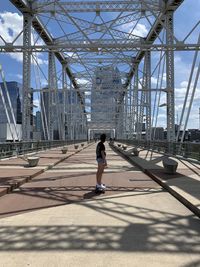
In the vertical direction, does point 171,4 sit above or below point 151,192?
above

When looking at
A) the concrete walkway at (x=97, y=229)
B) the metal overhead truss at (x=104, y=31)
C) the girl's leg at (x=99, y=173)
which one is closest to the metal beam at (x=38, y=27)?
the metal overhead truss at (x=104, y=31)

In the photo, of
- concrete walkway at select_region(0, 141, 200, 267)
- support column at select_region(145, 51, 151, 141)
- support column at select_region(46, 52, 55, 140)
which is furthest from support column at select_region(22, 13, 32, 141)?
concrete walkway at select_region(0, 141, 200, 267)

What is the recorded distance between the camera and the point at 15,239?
656cm

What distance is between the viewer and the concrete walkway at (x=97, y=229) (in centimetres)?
562

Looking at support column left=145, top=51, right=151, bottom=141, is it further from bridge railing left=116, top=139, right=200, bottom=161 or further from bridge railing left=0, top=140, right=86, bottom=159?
bridge railing left=0, top=140, right=86, bottom=159

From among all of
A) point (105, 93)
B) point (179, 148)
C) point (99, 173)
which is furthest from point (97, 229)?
point (105, 93)

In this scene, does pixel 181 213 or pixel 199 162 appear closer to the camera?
pixel 181 213

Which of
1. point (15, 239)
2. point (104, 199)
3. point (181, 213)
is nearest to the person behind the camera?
point (15, 239)

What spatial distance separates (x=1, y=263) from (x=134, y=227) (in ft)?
8.95

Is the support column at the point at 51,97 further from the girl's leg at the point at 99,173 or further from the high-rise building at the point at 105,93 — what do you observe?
the girl's leg at the point at 99,173

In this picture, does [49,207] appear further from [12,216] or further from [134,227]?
[134,227]

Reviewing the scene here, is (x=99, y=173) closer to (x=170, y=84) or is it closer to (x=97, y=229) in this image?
(x=97, y=229)

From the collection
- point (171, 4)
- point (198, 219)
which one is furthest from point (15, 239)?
point (171, 4)

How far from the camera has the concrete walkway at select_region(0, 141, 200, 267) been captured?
221 inches
